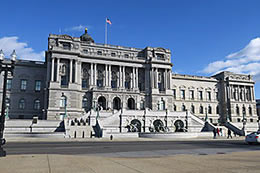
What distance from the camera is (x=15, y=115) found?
171ft

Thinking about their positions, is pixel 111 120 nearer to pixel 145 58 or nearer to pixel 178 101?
pixel 145 58

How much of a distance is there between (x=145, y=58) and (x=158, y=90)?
952 centimetres

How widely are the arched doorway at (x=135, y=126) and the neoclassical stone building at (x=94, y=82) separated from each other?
2.43ft

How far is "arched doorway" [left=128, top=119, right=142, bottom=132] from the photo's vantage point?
4416 cm

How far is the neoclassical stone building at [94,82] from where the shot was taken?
50844 millimetres

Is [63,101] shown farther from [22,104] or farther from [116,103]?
[116,103]

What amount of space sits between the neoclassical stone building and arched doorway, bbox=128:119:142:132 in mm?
740

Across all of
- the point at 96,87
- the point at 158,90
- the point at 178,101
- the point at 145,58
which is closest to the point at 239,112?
the point at 178,101

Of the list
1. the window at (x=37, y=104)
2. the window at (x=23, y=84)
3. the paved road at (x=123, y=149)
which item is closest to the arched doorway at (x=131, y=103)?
the window at (x=37, y=104)

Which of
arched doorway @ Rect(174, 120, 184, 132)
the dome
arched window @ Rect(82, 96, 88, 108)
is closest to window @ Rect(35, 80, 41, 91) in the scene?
arched window @ Rect(82, 96, 88, 108)

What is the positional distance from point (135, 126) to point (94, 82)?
17.7 metres

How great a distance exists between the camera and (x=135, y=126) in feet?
146

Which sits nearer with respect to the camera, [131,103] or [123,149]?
[123,149]

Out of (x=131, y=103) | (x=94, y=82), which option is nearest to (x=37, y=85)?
(x=94, y=82)
